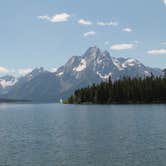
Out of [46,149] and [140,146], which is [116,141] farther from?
[46,149]

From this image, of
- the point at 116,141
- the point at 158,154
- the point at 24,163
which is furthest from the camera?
the point at 116,141

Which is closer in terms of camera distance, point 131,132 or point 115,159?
point 115,159

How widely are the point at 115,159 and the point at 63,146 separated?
48.4 feet

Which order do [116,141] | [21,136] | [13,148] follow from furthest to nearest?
[21,136]
[116,141]
[13,148]

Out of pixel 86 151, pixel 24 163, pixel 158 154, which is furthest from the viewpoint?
pixel 86 151

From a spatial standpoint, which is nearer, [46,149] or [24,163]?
[24,163]

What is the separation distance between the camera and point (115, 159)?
53.5 metres

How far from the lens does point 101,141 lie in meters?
71.1

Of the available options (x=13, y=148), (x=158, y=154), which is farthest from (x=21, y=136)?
(x=158, y=154)

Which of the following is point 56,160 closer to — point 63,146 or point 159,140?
point 63,146

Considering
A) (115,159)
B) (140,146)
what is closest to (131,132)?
(140,146)

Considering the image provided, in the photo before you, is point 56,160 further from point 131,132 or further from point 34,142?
point 131,132

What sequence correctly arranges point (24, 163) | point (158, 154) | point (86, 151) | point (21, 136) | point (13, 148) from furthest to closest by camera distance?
point (21, 136), point (13, 148), point (86, 151), point (158, 154), point (24, 163)

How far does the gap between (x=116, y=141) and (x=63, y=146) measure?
37.8 feet
